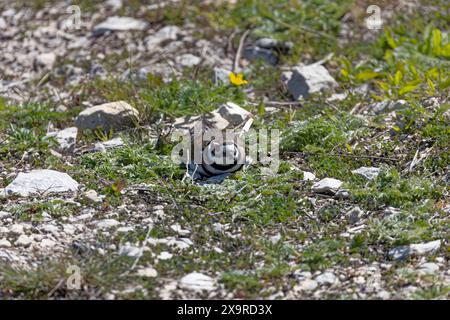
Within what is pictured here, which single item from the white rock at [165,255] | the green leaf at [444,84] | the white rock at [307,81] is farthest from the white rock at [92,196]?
the green leaf at [444,84]

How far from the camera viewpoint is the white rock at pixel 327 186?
5.27 m

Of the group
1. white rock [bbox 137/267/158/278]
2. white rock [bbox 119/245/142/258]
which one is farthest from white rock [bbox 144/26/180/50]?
white rock [bbox 137/267/158/278]

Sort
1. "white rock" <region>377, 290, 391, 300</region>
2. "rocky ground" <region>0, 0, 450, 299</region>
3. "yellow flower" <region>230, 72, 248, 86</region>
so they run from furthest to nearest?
"yellow flower" <region>230, 72, 248, 86</region> → "rocky ground" <region>0, 0, 450, 299</region> → "white rock" <region>377, 290, 391, 300</region>

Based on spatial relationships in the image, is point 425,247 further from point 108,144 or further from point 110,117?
point 110,117

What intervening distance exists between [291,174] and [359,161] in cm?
54

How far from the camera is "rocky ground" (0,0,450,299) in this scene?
14.6 ft

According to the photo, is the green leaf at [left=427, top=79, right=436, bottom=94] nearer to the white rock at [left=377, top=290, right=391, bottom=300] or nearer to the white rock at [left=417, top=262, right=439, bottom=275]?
the white rock at [left=417, top=262, right=439, bottom=275]

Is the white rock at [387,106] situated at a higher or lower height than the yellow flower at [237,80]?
lower

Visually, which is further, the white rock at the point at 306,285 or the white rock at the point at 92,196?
the white rock at the point at 92,196

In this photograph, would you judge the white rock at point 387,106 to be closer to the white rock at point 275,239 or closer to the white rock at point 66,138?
Answer: the white rock at point 275,239

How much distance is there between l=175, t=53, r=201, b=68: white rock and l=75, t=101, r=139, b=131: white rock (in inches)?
51.5

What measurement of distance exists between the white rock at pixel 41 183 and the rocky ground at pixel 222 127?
0.01 metres

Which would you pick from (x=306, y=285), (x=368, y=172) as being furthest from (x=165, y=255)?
(x=368, y=172)

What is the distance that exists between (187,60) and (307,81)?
4.36 feet
